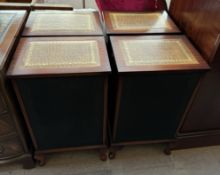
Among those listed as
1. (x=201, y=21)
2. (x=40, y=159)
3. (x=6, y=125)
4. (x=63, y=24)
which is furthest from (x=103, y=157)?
(x=201, y=21)

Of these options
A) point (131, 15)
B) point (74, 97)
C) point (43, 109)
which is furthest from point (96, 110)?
point (131, 15)

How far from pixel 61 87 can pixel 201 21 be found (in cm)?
78

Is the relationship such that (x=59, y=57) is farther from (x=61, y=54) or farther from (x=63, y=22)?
(x=63, y=22)

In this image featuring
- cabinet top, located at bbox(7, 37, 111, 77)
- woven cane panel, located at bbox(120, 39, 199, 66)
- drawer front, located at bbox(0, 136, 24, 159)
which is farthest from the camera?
drawer front, located at bbox(0, 136, 24, 159)

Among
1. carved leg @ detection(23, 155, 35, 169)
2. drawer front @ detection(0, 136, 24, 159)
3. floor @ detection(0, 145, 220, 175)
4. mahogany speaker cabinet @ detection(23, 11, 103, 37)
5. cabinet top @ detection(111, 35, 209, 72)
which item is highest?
mahogany speaker cabinet @ detection(23, 11, 103, 37)

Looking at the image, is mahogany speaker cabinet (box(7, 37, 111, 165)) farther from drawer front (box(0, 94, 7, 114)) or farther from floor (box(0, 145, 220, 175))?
floor (box(0, 145, 220, 175))

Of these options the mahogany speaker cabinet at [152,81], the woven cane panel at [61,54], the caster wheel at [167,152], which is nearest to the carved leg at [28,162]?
the mahogany speaker cabinet at [152,81]

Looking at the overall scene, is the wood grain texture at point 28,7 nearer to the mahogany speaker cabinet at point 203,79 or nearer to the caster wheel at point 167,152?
the mahogany speaker cabinet at point 203,79

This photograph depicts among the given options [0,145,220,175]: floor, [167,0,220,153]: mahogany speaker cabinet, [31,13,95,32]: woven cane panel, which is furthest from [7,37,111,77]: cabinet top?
[0,145,220,175]: floor

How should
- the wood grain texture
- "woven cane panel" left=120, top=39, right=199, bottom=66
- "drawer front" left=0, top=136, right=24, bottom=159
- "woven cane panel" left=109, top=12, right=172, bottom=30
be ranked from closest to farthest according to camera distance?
"woven cane panel" left=120, top=39, right=199, bottom=66
"drawer front" left=0, top=136, right=24, bottom=159
"woven cane panel" left=109, top=12, right=172, bottom=30
the wood grain texture

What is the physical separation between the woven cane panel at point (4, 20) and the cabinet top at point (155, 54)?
0.57 m

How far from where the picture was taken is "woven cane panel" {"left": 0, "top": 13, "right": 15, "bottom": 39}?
103cm

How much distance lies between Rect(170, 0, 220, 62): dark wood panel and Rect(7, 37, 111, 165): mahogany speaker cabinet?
51cm

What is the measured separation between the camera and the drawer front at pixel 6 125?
0.96 meters
